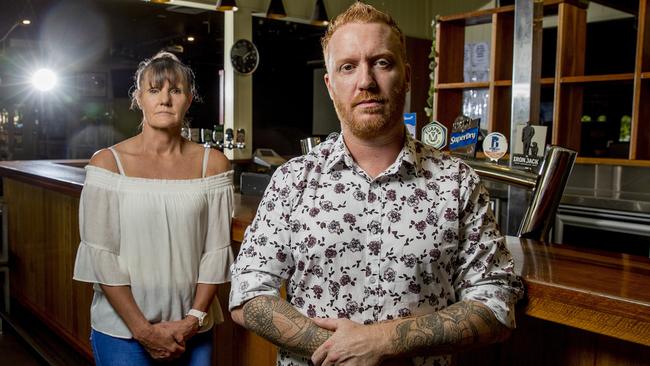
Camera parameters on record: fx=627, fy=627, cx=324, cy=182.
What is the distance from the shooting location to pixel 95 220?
1.73m

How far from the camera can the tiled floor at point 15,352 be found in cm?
356

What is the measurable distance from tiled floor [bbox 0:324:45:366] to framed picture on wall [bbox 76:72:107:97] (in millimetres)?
8387

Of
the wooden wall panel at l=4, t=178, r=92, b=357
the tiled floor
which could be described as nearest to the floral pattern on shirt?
the wooden wall panel at l=4, t=178, r=92, b=357

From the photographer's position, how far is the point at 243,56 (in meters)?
7.14

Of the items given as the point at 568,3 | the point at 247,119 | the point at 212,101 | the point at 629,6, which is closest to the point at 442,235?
the point at 568,3

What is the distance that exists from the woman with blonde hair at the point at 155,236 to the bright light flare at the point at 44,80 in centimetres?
964

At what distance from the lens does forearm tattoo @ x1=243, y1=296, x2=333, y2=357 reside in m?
1.21

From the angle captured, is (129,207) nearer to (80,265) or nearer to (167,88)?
(80,265)

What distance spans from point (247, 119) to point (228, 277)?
561 centimetres

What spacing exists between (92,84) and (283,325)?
1148 cm

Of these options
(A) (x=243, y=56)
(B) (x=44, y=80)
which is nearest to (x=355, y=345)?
(A) (x=243, y=56)

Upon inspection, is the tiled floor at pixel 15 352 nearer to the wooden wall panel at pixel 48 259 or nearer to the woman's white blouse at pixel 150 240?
the wooden wall panel at pixel 48 259

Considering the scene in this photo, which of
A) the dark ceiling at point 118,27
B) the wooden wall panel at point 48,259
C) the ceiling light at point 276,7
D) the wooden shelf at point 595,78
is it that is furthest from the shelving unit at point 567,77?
the dark ceiling at point 118,27

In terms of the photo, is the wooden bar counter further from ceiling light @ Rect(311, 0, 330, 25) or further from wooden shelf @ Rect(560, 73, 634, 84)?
ceiling light @ Rect(311, 0, 330, 25)
